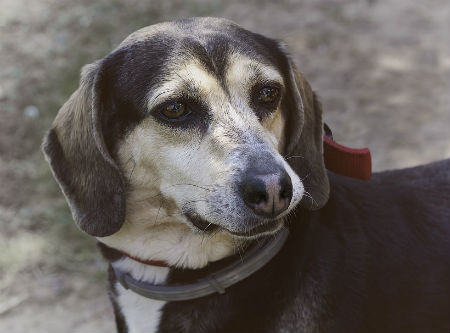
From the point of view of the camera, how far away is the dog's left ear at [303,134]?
317cm

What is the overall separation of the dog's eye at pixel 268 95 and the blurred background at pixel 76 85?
2295 millimetres

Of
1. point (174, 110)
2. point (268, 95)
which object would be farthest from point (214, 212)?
point (268, 95)

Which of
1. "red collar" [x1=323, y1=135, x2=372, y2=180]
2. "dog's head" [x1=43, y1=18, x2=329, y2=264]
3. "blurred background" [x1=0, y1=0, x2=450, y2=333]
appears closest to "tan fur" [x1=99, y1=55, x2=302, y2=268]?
"dog's head" [x1=43, y1=18, x2=329, y2=264]

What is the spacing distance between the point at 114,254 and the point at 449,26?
552cm

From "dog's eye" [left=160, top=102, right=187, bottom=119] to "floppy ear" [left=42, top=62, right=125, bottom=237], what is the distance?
1.02 ft

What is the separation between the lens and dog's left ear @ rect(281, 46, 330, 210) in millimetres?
3172

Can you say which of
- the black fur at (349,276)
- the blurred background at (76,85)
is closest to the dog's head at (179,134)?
the black fur at (349,276)

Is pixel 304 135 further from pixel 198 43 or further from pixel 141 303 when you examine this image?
pixel 141 303

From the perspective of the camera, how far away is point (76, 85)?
6496 mm

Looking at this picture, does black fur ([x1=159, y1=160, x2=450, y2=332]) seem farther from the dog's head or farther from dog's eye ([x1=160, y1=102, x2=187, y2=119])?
dog's eye ([x1=160, y1=102, x2=187, y2=119])

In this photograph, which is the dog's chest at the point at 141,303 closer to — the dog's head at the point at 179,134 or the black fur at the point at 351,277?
the black fur at the point at 351,277

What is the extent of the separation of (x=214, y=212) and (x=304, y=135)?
0.72 meters

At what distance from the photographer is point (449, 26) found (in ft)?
24.2

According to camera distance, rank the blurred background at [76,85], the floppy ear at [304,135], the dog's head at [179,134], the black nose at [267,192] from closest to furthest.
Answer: the black nose at [267,192] → the dog's head at [179,134] → the floppy ear at [304,135] → the blurred background at [76,85]
